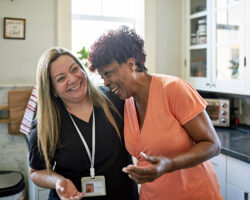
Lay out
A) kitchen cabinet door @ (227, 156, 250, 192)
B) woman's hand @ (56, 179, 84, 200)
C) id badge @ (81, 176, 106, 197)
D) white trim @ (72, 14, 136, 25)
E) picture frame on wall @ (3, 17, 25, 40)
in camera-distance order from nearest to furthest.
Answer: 1. woman's hand @ (56, 179, 84, 200)
2. id badge @ (81, 176, 106, 197)
3. kitchen cabinet door @ (227, 156, 250, 192)
4. picture frame on wall @ (3, 17, 25, 40)
5. white trim @ (72, 14, 136, 25)

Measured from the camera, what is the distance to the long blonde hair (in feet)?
4.48

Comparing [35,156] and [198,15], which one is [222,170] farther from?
[198,15]

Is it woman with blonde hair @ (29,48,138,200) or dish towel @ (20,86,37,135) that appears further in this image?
dish towel @ (20,86,37,135)

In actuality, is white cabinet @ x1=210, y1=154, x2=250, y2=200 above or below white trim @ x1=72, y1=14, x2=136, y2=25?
below

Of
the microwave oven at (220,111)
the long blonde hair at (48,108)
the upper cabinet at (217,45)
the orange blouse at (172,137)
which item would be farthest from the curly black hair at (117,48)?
the microwave oven at (220,111)

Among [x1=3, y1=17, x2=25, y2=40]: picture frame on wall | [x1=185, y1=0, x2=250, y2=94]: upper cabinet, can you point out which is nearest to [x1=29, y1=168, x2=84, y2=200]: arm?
[x1=3, y1=17, x2=25, y2=40]: picture frame on wall

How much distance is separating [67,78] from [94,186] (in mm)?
524

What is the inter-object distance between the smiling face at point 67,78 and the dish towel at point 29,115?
0.96 metres

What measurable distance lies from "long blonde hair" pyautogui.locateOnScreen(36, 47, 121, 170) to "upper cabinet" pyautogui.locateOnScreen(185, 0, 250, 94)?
1.33 metres

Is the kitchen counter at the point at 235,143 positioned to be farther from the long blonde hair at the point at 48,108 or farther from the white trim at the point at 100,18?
the white trim at the point at 100,18

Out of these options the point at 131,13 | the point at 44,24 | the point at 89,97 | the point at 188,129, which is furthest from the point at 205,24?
the point at 188,129

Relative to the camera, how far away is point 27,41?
2.49 m

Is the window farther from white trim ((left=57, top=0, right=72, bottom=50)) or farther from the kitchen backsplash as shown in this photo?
the kitchen backsplash

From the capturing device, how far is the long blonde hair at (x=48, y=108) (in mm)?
1366
